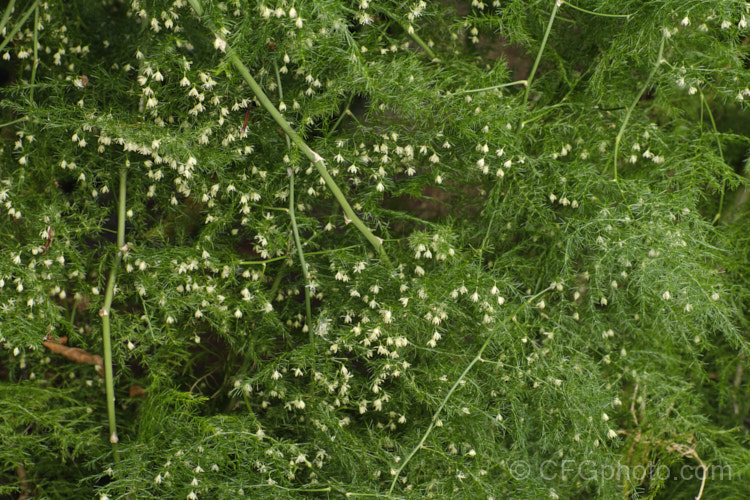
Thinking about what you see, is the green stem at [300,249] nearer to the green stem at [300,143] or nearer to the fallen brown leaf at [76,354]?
the green stem at [300,143]

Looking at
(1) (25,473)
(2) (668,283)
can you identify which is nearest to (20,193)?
(1) (25,473)

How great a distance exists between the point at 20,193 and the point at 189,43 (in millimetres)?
793

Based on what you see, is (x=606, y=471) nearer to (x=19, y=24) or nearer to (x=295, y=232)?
(x=295, y=232)

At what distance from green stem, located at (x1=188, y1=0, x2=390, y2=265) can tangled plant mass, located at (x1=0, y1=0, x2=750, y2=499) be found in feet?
0.04

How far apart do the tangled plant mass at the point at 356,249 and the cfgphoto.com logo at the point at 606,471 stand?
13 millimetres

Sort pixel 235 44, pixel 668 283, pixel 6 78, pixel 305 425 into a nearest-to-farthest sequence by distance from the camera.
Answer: pixel 235 44
pixel 668 283
pixel 305 425
pixel 6 78

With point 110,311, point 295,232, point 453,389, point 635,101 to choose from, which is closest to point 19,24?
point 110,311

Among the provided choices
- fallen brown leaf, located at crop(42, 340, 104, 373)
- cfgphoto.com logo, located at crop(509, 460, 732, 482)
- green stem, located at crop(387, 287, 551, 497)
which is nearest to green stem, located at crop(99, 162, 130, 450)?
fallen brown leaf, located at crop(42, 340, 104, 373)

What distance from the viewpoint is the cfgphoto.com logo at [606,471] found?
1.99 metres

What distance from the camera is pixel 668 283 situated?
183 cm

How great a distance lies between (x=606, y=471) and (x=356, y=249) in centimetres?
116

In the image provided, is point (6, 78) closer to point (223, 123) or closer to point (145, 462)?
point (223, 123)

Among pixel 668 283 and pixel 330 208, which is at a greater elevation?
pixel 330 208

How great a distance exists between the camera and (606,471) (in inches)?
80.4
